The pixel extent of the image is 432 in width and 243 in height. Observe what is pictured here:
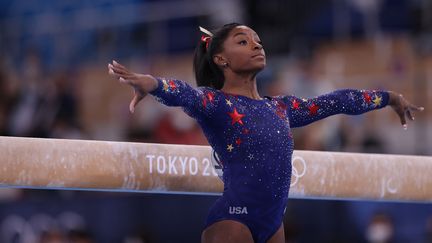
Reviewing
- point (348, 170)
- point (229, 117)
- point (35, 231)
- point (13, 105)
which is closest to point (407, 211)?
point (348, 170)

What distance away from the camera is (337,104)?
14.0 ft

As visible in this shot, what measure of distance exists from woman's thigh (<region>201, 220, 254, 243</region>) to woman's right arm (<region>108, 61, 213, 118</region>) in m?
0.47

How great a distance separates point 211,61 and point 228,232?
805mm

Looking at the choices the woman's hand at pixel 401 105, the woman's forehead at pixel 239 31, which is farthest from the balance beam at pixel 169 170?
the woman's forehead at pixel 239 31

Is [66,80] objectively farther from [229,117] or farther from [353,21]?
[229,117]

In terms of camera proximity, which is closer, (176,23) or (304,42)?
(304,42)

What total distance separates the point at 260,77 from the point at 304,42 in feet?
3.37

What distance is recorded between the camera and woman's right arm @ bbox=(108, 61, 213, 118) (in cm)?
345

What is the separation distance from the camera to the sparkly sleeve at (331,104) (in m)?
4.21

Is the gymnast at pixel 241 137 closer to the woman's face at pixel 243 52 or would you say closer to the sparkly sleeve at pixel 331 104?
the woman's face at pixel 243 52

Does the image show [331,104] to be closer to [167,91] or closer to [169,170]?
[169,170]

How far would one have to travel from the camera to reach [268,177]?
12.6ft

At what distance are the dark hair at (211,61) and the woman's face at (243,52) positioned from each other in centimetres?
3

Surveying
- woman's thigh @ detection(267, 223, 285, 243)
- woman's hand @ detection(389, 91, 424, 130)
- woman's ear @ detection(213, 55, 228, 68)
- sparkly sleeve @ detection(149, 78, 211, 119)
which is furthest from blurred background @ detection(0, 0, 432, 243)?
sparkly sleeve @ detection(149, 78, 211, 119)
